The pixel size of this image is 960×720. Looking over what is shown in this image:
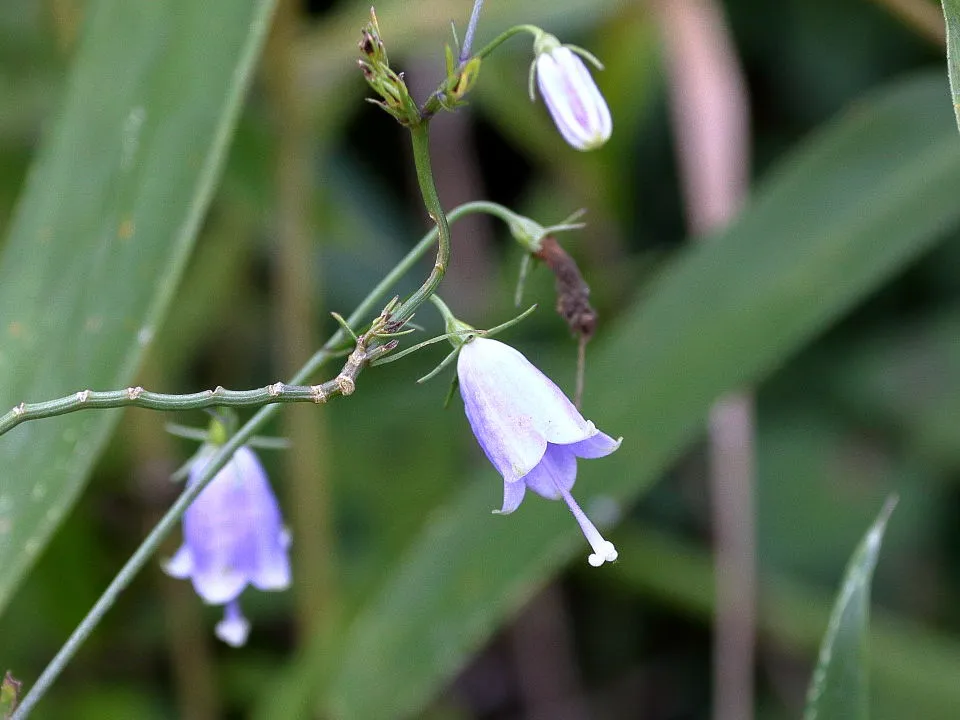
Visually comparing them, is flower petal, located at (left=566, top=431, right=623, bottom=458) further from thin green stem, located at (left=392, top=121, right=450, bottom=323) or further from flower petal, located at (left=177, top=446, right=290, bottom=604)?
flower petal, located at (left=177, top=446, right=290, bottom=604)

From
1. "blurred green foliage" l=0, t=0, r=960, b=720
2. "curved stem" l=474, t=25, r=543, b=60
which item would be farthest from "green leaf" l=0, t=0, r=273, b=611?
"curved stem" l=474, t=25, r=543, b=60

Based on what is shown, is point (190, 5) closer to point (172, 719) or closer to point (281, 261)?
point (281, 261)

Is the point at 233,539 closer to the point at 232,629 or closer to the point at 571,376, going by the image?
the point at 232,629

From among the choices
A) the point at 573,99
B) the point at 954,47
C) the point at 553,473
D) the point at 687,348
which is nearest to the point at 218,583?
the point at 553,473

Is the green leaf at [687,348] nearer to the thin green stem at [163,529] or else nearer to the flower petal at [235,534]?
the flower petal at [235,534]

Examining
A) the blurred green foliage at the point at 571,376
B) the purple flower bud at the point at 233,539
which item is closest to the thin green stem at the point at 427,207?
the purple flower bud at the point at 233,539

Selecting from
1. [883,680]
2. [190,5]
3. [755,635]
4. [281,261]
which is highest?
[190,5]

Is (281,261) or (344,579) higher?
(281,261)

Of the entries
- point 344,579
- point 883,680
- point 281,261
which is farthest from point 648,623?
point 281,261
